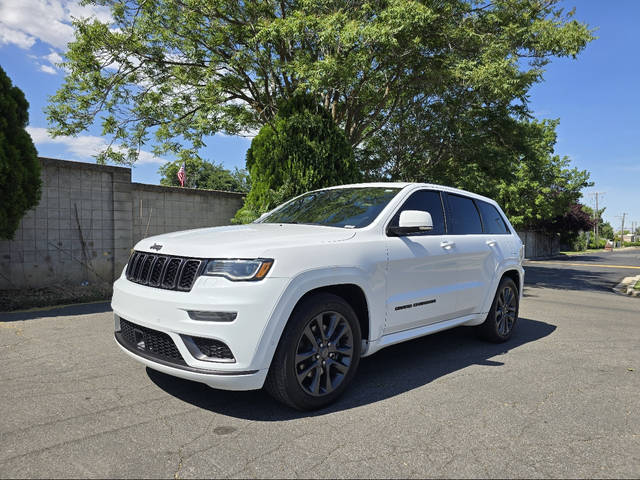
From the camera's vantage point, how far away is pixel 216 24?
995 cm

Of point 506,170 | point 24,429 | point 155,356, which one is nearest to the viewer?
point 24,429

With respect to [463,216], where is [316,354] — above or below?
below

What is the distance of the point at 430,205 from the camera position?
4.60 meters

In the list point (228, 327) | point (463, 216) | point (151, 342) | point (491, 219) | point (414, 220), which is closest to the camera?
point (228, 327)

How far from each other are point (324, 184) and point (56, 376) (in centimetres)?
660

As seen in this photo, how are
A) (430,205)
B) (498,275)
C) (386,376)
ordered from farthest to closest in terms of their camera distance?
(498,275) → (430,205) → (386,376)

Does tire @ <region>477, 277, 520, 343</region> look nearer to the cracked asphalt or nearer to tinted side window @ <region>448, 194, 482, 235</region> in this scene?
the cracked asphalt

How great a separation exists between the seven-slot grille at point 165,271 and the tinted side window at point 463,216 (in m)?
2.79

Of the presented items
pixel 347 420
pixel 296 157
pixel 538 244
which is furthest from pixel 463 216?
pixel 538 244

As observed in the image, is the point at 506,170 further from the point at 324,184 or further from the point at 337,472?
the point at 337,472

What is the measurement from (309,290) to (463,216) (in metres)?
2.54

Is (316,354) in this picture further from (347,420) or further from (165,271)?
(165,271)

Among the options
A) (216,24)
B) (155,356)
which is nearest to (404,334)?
(155,356)

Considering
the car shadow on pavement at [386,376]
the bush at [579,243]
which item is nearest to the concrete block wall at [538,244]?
the bush at [579,243]
